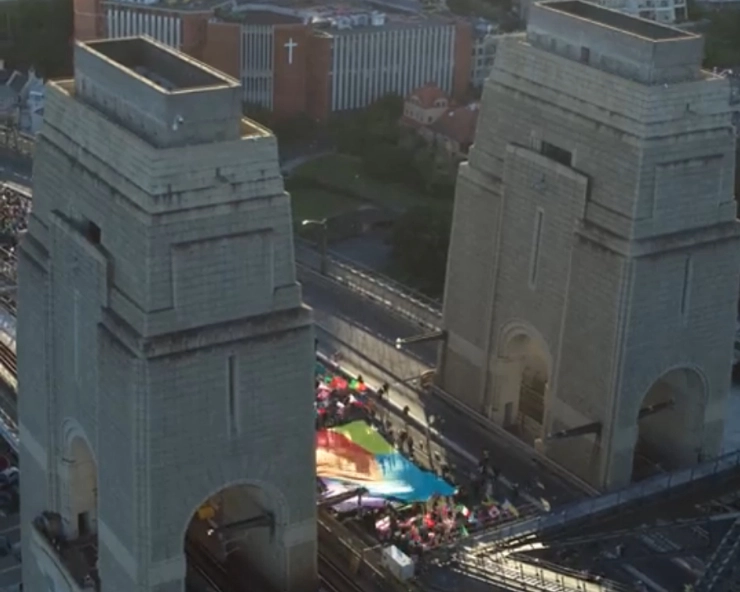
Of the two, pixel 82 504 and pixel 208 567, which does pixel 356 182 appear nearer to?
pixel 82 504

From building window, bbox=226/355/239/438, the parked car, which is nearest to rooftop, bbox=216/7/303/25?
the parked car

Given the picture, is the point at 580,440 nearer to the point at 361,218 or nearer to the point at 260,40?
the point at 361,218

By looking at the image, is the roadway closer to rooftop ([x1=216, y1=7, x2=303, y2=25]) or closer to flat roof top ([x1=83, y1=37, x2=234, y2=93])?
flat roof top ([x1=83, y1=37, x2=234, y2=93])

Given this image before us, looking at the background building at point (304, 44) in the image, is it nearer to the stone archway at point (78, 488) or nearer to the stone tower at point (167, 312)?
the stone tower at point (167, 312)

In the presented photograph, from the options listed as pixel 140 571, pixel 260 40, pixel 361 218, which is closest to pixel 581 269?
pixel 140 571

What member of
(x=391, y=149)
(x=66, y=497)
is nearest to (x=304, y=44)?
(x=391, y=149)

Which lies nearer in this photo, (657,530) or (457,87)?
(657,530)

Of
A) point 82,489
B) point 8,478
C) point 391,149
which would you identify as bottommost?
point 8,478
